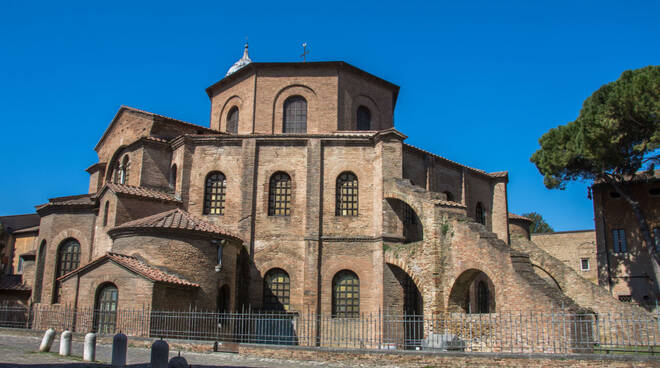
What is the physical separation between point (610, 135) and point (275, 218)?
48.2 feet

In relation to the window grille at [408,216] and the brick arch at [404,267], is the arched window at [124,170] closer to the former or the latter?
the brick arch at [404,267]

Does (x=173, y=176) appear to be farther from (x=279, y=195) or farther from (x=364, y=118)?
(x=364, y=118)

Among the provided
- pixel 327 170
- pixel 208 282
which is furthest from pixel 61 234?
pixel 327 170

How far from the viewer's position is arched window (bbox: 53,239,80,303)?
73.7ft

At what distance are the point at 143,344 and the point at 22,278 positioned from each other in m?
12.9

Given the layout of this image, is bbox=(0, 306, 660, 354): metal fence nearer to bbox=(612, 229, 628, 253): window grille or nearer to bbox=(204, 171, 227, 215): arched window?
bbox=(204, 171, 227, 215): arched window

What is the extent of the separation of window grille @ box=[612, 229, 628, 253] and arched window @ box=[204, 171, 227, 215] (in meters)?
21.1

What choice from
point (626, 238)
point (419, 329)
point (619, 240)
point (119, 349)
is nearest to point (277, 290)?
point (419, 329)

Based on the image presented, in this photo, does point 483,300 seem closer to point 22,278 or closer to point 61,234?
point 61,234

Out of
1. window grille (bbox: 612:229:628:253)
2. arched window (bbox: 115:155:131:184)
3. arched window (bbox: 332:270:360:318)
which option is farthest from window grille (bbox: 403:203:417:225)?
window grille (bbox: 612:229:628:253)

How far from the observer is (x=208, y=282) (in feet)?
60.9

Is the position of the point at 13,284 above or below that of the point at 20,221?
below

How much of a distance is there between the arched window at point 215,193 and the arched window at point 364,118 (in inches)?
272

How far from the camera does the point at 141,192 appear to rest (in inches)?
834
